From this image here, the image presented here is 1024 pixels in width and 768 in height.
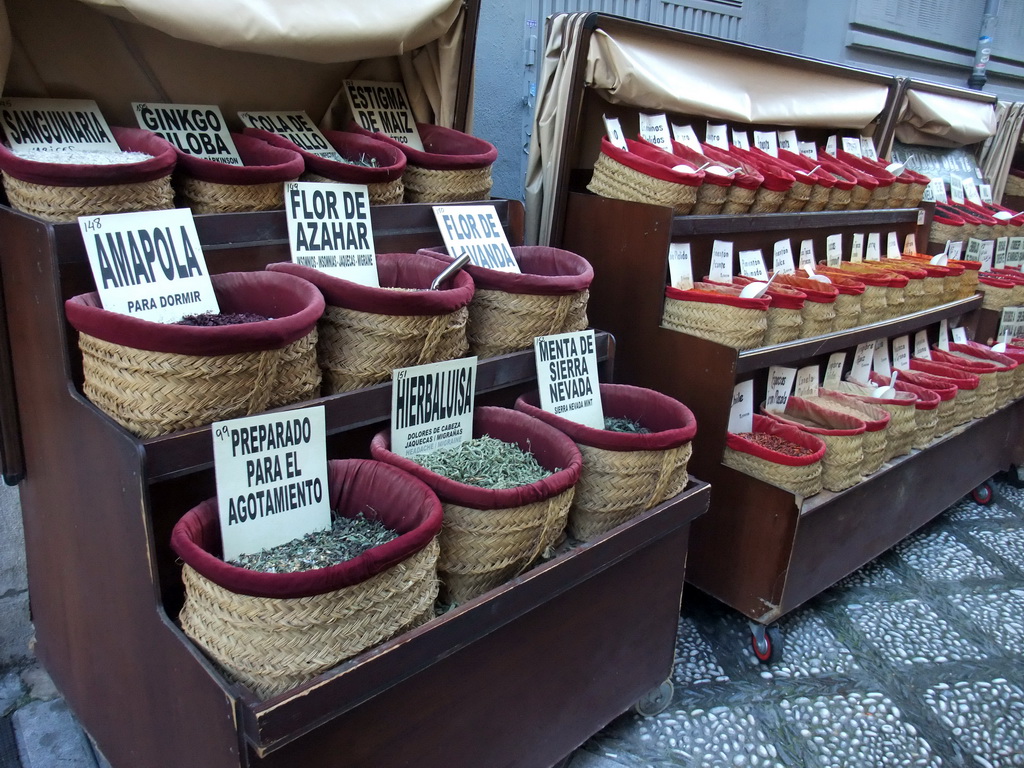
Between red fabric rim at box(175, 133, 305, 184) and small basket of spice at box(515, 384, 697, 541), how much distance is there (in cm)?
67

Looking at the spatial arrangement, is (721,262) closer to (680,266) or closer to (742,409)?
(680,266)

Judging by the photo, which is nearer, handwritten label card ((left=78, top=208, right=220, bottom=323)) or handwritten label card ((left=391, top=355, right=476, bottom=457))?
handwritten label card ((left=78, top=208, right=220, bottom=323))

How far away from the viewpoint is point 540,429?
1.53 metres

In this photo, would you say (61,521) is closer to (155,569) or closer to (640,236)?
(155,569)

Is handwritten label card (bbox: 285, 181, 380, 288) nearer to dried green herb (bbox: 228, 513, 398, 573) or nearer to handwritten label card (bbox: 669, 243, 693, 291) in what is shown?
dried green herb (bbox: 228, 513, 398, 573)

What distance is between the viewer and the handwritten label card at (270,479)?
45.3 inches

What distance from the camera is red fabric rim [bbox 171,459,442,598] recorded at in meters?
0.99

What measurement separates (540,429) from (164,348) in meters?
0.74

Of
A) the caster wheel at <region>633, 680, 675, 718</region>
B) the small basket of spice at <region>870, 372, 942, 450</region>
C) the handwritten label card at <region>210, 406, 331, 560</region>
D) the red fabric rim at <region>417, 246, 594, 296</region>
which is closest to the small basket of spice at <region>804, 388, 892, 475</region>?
the small basket of spice at <region>870, 372, 942, 450</region>

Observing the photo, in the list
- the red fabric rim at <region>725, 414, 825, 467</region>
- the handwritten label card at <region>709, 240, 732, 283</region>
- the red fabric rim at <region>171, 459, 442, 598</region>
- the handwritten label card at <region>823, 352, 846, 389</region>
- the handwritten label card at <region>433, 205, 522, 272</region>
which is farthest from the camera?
the handwritten label card at <region>823, 352, 846, 389</region>

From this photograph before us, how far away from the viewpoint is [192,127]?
5.41 feet

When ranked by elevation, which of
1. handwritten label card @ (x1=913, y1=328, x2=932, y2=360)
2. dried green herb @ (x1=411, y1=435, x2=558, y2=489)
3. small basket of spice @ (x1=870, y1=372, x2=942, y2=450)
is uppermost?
dried green herb @ (x1=411, y1=435, x2=558, y2=489)

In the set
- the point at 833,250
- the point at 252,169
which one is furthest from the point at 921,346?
the point at 252,169

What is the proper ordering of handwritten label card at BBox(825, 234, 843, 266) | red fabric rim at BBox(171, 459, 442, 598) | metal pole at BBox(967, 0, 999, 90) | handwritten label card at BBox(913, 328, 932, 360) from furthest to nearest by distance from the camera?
metal pole at BBox(967, 0, 999, 90)
handwritten label card at BBox(913, 328, 932, 360)
handwritten label card at BBox(825, 234, 843, 266)
red fabric rim at BBox(171, 459, 442, 598)
